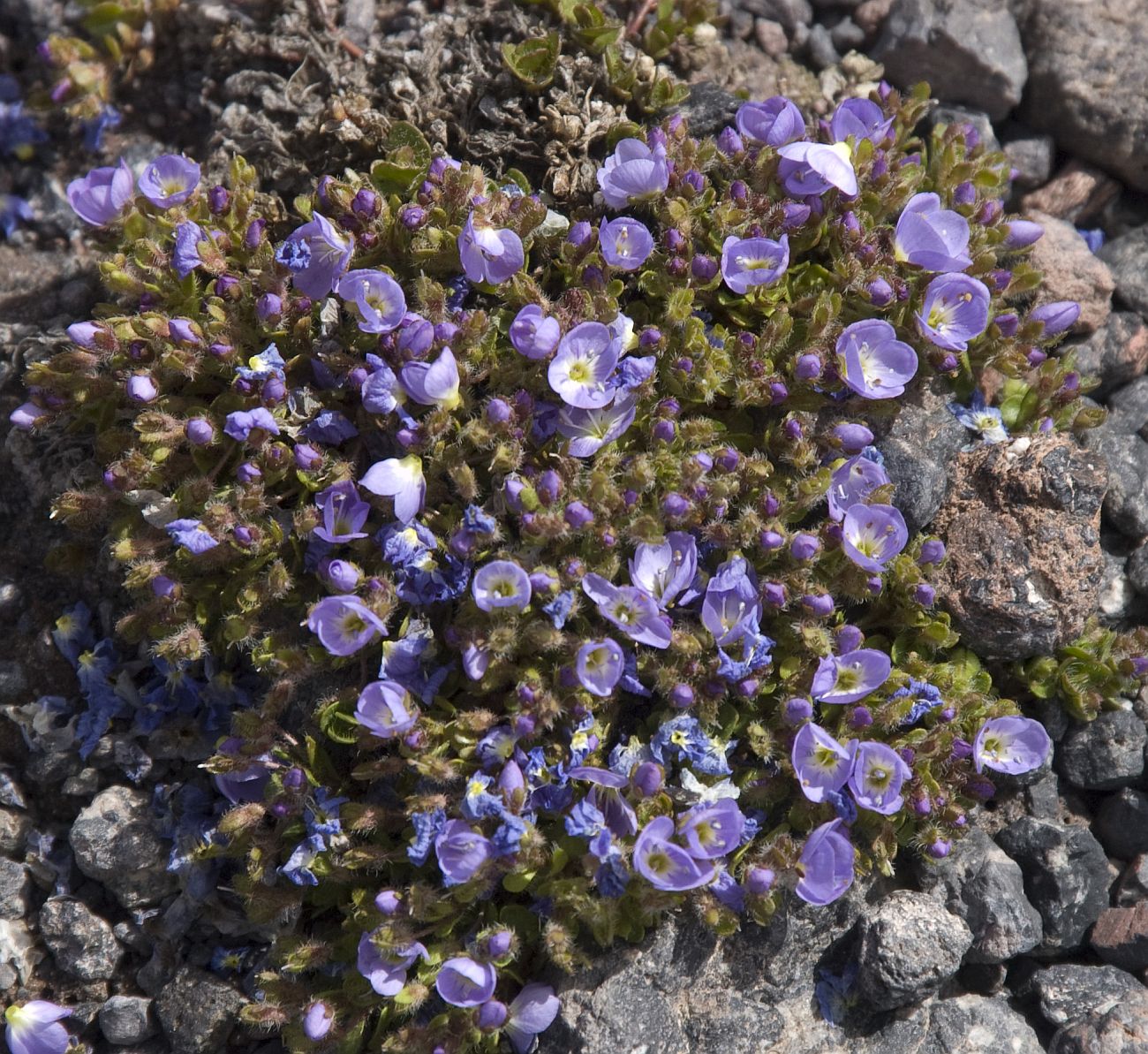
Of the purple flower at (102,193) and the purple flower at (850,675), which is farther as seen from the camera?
the purple flower at (102,193)

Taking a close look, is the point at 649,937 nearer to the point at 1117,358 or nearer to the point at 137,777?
the point at 137,777

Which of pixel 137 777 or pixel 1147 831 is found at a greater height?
pixel 1147 831

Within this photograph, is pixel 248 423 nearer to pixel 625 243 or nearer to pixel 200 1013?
pixel 625 243

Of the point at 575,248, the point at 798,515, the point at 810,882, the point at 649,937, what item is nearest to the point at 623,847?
the point at 649,937

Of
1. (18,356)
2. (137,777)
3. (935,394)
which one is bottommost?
(137,777)

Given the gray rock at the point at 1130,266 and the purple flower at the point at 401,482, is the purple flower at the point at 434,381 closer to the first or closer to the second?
the purple flower at the point at 401,482

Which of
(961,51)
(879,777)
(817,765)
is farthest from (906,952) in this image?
(961,51)

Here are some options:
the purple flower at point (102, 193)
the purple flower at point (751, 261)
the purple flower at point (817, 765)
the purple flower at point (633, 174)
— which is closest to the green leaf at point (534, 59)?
the purple flower at point (633, 174)
